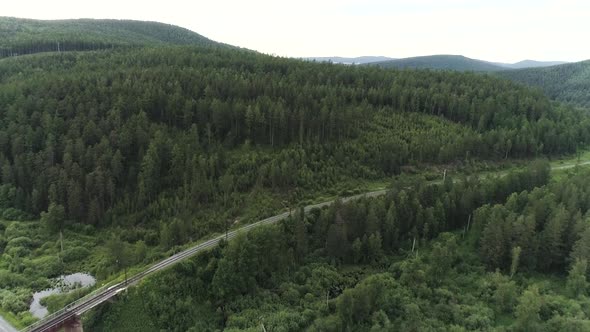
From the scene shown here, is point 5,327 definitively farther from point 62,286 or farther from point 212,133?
point 212,133

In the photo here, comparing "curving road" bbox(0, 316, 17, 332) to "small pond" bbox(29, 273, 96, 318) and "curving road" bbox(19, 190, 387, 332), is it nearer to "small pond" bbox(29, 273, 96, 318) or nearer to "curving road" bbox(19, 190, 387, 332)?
"small pond" bbox(29, 273, 96, 318)

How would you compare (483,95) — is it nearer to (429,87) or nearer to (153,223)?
(429,87)

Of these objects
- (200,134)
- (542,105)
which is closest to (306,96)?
(200,134)

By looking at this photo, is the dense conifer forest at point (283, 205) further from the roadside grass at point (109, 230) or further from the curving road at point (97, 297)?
the curving road at point (97, 297)

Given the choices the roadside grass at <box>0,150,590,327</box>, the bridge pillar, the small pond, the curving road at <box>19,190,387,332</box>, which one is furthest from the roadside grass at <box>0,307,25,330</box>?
the bridge pillar

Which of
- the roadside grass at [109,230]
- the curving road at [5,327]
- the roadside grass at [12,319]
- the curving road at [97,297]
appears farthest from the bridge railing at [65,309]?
the curving road at [5,327]

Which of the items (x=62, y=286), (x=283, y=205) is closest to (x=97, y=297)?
(x=62, y=286)
